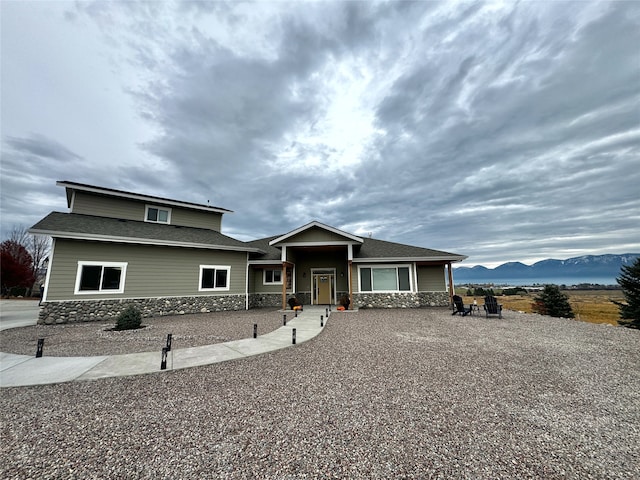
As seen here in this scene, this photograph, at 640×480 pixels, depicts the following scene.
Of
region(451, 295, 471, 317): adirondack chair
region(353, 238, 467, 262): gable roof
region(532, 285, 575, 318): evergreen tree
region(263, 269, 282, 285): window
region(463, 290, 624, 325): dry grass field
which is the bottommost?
region(463, 290, 624, 325): dry grass field

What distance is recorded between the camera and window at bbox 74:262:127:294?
41.7 ft

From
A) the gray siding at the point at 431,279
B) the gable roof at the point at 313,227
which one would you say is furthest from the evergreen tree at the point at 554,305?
the gable roof at the point at 313,227

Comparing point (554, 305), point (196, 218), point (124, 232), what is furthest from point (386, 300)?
point (554, 305)

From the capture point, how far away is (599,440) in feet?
10.8

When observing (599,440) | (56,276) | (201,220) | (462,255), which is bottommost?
(599,440)

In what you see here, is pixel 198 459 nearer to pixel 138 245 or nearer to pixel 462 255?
pixel 138 245

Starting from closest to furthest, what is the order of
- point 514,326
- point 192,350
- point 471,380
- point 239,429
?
point 239,429 → point 471,380 → point 192,350 → point 514,326

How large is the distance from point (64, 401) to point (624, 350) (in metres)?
13.6

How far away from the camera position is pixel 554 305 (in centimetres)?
2830

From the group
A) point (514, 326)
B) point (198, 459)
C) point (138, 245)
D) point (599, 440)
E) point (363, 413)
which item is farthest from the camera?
point (138, 245)

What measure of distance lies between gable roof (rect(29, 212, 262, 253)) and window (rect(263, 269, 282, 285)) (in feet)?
8.89

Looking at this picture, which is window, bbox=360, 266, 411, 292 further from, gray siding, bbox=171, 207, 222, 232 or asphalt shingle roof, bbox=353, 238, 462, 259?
gray siding, bbox=171, 207, 222, 232

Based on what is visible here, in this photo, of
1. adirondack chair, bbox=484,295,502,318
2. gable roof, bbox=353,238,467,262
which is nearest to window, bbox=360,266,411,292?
gable roof, bbox=353,238,467,262

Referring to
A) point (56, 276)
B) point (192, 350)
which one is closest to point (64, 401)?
point (192, 350)
